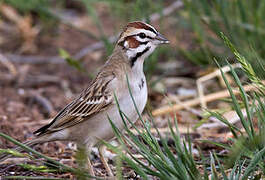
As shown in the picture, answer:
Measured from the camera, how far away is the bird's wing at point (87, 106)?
3.72 meters

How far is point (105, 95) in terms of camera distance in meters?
3.72

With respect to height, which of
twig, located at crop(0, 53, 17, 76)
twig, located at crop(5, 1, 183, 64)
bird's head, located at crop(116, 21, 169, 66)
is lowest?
bird's head, located at crop(116, 21, 169, 66)

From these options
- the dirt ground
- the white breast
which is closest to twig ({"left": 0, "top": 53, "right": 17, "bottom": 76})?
the dirt ground

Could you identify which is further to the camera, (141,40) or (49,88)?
(49,88)

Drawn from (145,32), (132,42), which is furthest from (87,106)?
(145,32)

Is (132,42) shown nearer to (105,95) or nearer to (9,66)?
(105,95)

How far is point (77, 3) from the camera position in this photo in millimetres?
8508

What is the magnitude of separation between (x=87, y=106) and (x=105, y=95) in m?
0.17

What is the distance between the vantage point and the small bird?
3688 mm

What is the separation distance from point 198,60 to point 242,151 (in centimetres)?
313

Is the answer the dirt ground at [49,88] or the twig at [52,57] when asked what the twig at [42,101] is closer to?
the dirt ground at [49,88]

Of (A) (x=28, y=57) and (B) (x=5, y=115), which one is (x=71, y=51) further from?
(B) (x=5, y=115)

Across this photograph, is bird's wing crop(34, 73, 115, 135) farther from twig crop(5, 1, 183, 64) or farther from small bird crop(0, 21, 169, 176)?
twig crop(5, 1, 183, 64)

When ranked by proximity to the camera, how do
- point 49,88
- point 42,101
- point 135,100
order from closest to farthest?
point 135,100
point 42,101
point 49,88
